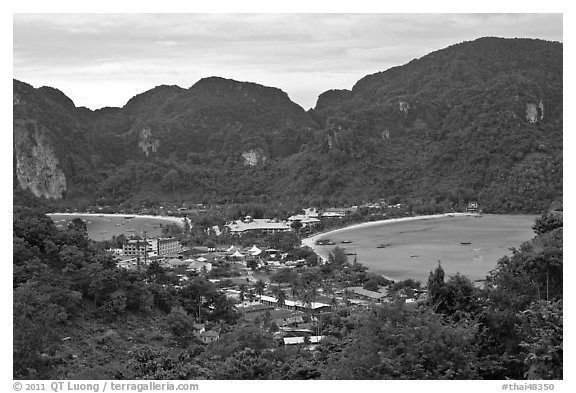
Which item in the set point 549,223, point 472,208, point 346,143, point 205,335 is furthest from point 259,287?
point 346,143

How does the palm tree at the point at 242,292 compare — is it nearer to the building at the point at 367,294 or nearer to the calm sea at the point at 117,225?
the building at the point at 367,294

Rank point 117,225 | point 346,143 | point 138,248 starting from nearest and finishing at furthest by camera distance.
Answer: point 138,248 → point 117,225 → point 346,143

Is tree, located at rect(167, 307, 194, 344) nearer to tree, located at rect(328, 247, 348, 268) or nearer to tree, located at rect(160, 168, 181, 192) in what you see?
tree, located at rect(328, 247, 348, 268)

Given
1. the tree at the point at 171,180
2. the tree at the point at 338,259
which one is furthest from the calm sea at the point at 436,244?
the tree at the point at 171,180

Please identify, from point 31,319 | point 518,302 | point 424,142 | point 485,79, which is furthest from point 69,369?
point 485,79

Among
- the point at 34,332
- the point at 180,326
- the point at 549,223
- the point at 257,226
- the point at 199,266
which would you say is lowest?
the point at 199,266

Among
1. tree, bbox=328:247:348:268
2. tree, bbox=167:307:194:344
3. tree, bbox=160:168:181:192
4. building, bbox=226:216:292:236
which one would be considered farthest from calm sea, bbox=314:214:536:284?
tree, bbox=160:168:181:192

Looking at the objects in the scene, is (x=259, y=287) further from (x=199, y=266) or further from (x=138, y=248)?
(x=138, y=248)
